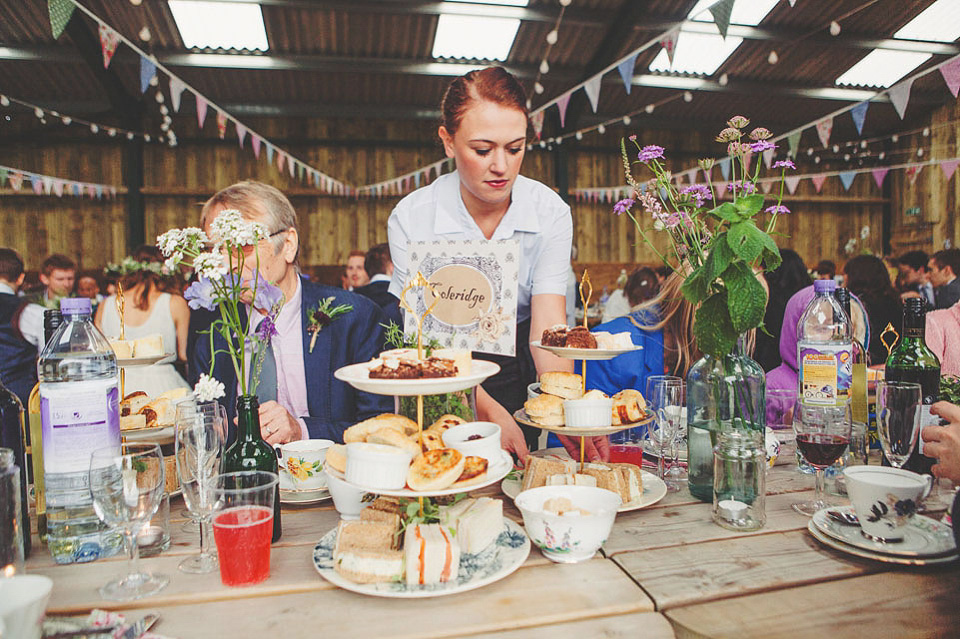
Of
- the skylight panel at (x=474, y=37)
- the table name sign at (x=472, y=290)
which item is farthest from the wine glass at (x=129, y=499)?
the skylight panel at (x=474, y=37)

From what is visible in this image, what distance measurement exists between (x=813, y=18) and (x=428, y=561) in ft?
29.0

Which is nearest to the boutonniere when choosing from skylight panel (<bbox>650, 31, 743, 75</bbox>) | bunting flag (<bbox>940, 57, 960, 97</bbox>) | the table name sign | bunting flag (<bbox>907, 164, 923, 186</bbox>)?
the table name sign

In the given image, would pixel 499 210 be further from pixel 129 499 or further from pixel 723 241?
pixel 129 499

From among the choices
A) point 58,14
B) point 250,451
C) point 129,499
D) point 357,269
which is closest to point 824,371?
point 250,451

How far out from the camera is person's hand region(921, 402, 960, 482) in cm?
112

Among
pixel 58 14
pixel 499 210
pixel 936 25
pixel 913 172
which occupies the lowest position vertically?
pixel 499 210

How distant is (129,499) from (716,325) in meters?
1.09

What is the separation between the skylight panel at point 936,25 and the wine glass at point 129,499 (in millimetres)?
9632

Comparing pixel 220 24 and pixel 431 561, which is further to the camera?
pixel 220 24

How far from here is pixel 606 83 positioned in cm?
894

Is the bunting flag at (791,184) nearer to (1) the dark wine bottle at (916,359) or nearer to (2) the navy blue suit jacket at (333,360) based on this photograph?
(1) the dark wine bottle at (916,359)

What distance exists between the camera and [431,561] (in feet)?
3.07

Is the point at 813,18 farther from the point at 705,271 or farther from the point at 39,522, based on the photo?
the point at 39,522

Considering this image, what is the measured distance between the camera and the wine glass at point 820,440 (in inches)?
47.6
